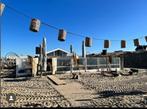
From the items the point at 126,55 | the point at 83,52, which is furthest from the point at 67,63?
the point at 126,55

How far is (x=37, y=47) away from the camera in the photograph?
97.5 feet

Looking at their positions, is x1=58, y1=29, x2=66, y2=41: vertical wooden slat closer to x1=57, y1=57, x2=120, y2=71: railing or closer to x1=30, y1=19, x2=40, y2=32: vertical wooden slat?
x1=30, y1=19, x2=40, y2=32: vertical wooden slat

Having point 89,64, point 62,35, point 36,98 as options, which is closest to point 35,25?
point 62,35

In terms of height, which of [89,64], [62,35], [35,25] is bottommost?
[89,64]

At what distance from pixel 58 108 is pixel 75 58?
848 inches

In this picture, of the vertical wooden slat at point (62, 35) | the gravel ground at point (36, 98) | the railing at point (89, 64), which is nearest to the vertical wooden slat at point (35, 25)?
the vertical wooden slat at point (62, 35)

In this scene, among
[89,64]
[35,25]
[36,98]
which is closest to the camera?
[36,98]

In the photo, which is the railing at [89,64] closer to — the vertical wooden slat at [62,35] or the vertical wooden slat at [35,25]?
the vertical wooden slat at [62,35]

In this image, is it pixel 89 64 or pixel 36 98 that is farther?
pixel 89 64

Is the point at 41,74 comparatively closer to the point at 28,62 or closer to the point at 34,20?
the point at 28,62

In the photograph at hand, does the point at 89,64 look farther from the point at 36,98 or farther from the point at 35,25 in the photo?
the point at 36,98

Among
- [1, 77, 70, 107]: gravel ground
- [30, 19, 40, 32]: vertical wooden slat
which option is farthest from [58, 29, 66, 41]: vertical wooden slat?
[1, 77, 70, 107]: gravel ground

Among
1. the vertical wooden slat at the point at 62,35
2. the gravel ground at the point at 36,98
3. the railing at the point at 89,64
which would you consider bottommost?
the gravel ground at the point at 36,98

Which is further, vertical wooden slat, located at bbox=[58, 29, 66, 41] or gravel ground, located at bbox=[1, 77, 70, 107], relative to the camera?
vertical wooden slat, located at bbox=[58, 29, 66, 41]
